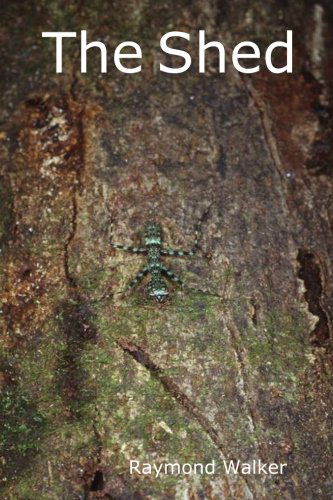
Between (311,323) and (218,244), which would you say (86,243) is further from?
(311,323)

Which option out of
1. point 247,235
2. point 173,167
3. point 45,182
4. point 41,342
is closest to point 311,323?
point 247,235

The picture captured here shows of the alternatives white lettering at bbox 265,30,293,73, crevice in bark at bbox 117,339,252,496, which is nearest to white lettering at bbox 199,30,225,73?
white lettering at bbox 265,30,293,73

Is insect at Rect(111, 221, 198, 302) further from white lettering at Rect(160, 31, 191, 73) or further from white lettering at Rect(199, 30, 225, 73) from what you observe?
white lettering at Rect(199, 30, 225, 73)

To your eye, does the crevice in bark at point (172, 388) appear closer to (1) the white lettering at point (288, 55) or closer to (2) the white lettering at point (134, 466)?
(2) the white lettering at point (134, 466)

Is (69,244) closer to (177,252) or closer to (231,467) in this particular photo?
(177,252)

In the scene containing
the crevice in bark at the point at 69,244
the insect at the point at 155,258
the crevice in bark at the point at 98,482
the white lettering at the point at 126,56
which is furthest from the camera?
the white lettering at the point at 126,56

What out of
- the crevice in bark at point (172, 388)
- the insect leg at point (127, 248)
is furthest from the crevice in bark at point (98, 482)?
the insect leg at point (127, 248)

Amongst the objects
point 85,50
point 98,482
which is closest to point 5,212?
point 85,50
